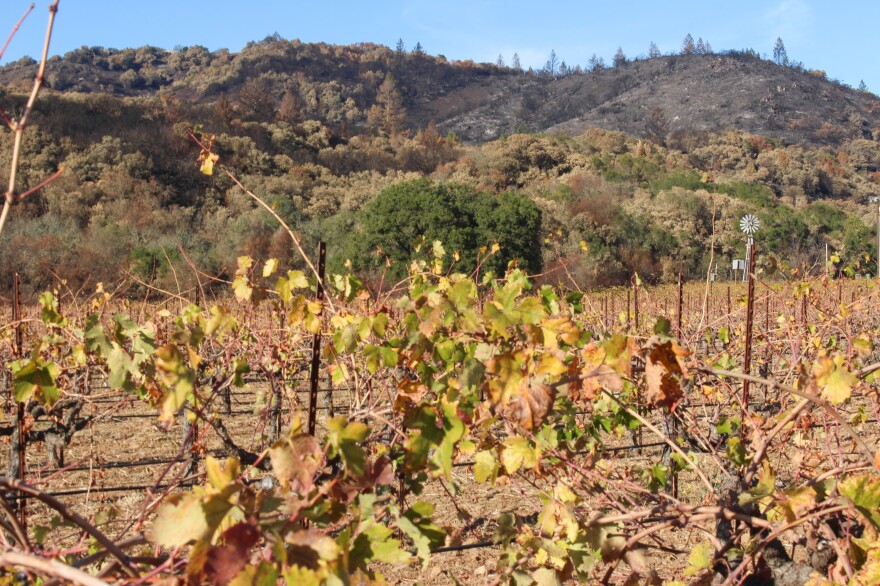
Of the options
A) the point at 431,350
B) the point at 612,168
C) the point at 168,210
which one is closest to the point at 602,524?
the point at 431,350

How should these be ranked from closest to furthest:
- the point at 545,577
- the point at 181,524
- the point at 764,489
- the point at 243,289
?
the point at 181,524, the point at 764,489, the point at 545,577, the point at 243,289

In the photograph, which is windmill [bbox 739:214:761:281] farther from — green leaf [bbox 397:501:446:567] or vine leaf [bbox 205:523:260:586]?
vine leaf [bbox 205:523:260:586]

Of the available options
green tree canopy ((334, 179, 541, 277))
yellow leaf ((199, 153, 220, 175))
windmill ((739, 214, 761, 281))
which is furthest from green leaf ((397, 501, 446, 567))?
green tree canopy ((334, 179, 541, 277))

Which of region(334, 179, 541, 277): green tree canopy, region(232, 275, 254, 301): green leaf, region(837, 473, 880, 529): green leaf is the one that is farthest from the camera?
region(334, 179, 541, 277): green tree canopy

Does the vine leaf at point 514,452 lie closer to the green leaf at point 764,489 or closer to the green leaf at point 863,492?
the green leaf at point 764,489

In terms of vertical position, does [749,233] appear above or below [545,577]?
above

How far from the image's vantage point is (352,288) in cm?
230

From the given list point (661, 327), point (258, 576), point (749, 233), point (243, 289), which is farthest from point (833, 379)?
point (749, 233)

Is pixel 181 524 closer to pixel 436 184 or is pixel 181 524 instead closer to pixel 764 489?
pixel 764 489

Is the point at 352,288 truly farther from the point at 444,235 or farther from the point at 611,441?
the point at 444,235

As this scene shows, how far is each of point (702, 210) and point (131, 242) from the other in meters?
18.9

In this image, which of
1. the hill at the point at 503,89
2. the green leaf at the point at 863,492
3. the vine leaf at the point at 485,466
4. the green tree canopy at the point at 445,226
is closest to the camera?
the green leaf at the point at 863,492

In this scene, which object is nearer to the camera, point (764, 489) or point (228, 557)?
point (228, 557)

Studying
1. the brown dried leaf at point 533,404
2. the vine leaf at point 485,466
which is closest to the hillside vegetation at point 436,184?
the vine leaf at point 485,466
